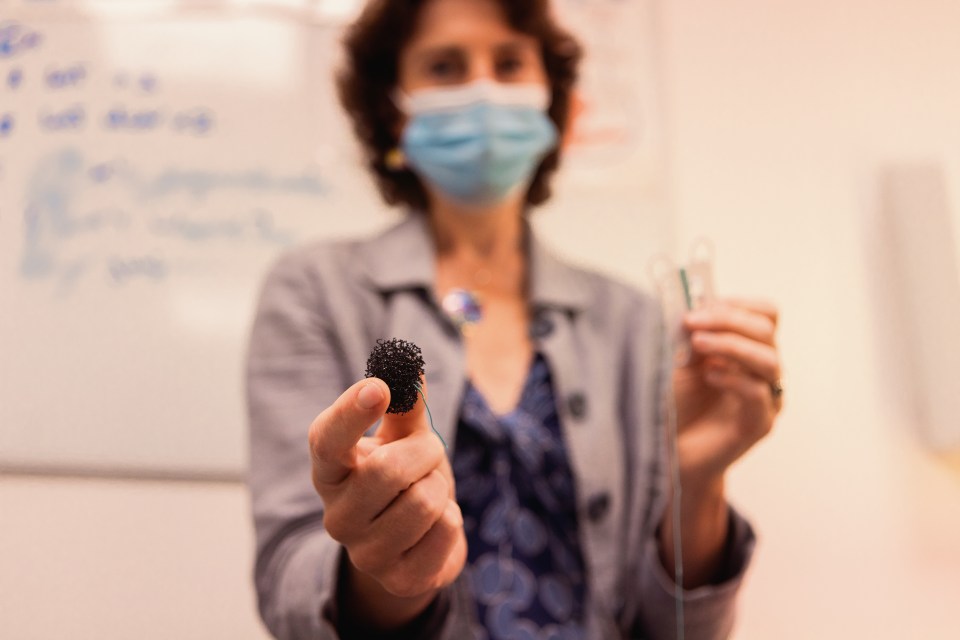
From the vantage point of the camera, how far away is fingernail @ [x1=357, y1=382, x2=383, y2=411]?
234mm

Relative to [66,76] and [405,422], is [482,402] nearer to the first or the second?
[405,422]

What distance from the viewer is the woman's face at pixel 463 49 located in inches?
24.2

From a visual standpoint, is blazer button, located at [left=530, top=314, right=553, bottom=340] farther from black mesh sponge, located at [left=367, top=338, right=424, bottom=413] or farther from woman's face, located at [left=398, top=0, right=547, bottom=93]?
black mesh sponge, located at [left=367, top=338, right=424, bottom=413]

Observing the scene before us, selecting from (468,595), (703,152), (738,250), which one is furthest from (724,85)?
(468,595)

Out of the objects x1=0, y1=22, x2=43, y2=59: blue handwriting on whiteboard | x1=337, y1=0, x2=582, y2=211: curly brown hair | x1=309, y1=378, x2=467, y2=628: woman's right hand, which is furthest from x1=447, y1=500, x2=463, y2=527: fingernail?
x1=0, y1=22, x2=43, y2=59: blue handwriting on whiteboard

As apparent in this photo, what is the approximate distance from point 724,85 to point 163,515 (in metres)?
0.71

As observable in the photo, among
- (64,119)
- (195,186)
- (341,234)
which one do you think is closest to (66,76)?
(64,119)

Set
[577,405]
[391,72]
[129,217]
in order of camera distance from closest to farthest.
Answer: [577,405] → [391,72] → [129,217]

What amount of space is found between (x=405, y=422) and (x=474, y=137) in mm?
372

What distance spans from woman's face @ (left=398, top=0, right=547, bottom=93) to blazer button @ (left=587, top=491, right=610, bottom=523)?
0.35 metres

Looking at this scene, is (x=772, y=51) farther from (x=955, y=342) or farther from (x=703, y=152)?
(x=955, y=342)

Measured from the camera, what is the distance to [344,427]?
9.7 inches

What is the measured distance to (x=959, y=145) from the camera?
41 centimetres

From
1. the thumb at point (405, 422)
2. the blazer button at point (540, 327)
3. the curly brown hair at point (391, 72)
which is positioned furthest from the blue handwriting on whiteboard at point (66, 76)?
the thumb at point (405, 422)
